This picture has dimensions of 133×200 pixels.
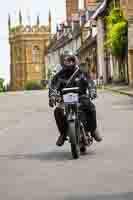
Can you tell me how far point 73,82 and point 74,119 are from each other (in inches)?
27.5

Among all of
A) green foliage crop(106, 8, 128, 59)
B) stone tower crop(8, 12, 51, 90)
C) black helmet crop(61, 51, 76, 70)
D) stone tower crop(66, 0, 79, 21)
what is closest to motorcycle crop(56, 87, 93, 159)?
black helmet crop(61, 51, 76, 70)

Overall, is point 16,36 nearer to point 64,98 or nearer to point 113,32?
point 113,32

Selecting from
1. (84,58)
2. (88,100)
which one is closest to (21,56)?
(84,58)

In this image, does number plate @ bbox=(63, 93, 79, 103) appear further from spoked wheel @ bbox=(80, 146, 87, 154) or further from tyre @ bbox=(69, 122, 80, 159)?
spoked wheel @ bbox=(80, 146, 87, 154)

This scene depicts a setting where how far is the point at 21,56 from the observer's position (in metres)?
180

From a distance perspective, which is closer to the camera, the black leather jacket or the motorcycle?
the motorcycle

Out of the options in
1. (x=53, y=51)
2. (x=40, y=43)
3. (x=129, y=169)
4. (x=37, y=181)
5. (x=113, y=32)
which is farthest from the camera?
(x=40, y=43)

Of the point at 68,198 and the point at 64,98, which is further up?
the point at 64,98

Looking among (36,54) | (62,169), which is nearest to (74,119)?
(62,169)

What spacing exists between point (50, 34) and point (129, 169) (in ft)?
557

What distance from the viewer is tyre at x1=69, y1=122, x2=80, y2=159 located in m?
13.7

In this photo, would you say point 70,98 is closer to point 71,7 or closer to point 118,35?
point 118,35

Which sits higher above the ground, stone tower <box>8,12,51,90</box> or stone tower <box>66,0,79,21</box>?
stone tower <box>66,0,79,21</box>

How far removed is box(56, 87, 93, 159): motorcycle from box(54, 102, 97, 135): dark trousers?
0.30 ft
